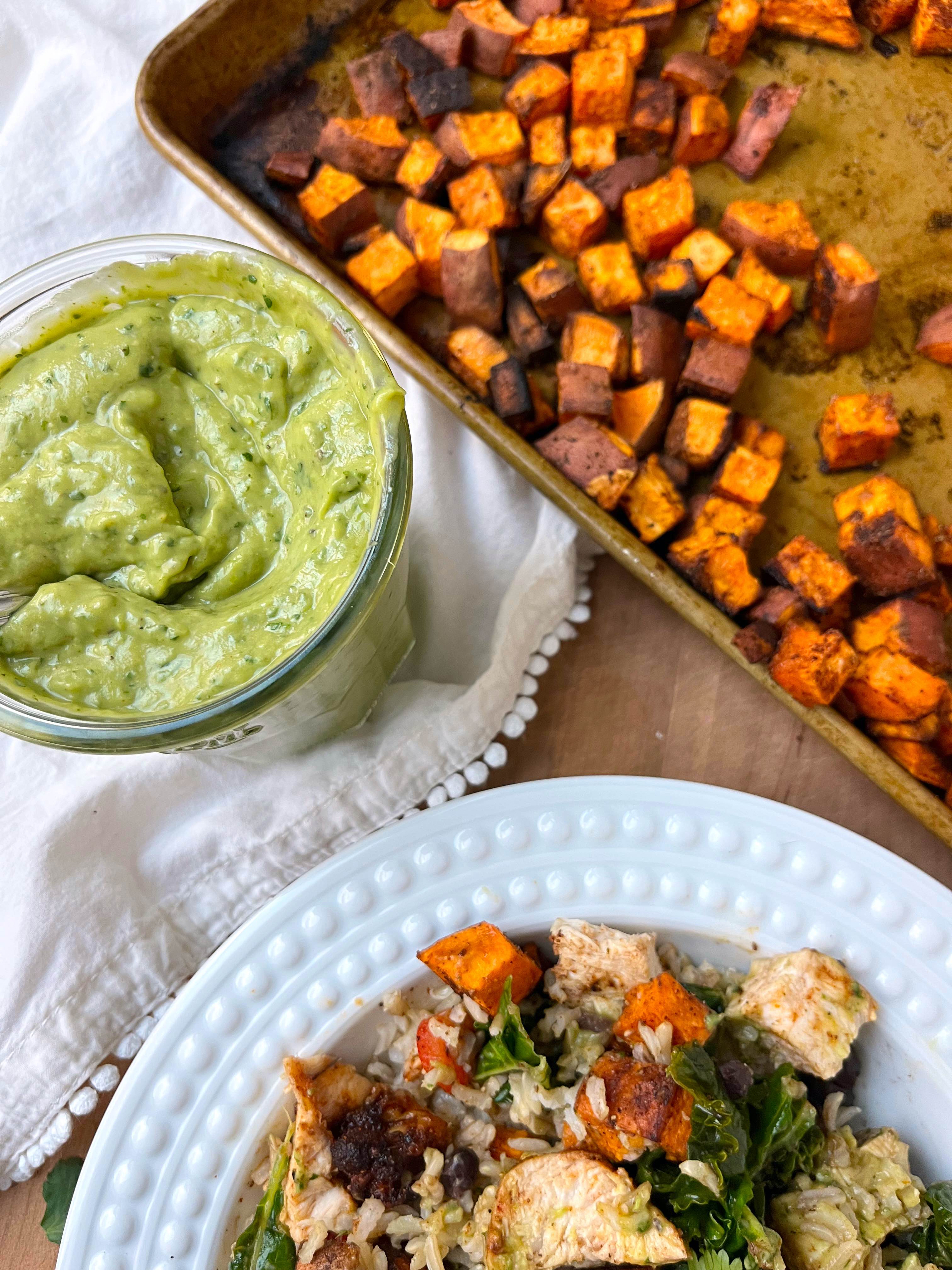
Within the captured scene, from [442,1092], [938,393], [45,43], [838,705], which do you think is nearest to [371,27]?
[45,43]

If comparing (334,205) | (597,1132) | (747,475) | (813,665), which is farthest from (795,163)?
(597,1132)

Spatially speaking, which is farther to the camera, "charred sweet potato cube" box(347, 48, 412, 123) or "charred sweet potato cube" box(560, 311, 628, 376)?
"charred sweet potato cube" box(347, 48, 412, 123)

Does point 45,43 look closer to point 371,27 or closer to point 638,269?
point 371,27

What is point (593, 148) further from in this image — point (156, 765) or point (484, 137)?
point (156, 765)

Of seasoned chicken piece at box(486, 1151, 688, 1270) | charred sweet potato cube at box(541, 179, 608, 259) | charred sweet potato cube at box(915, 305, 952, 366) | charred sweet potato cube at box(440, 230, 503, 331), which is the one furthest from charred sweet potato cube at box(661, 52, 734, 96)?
seasoned chicken piece at box(486, 1151, 688, 1270)

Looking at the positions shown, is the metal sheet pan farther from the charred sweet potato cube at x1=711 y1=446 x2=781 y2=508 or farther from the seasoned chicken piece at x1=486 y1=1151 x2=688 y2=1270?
the seasoned chicken piece at x1=486 y1=1151 x2=688 y2=1270
